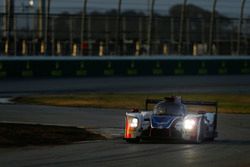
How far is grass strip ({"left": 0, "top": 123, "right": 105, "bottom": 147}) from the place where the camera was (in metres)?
16.9

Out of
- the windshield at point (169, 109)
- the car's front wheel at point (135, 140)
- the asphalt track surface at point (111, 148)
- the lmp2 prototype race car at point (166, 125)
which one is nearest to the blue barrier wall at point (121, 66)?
the asphalt track surface at point (111, 148)

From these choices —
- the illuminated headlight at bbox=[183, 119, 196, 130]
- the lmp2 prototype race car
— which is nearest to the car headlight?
the lmp2 prototype race car

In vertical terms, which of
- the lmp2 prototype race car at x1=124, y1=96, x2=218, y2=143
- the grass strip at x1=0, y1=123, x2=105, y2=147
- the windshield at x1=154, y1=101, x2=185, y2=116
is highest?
the windshield at x1=154, y1=101, x2=185, y2=116

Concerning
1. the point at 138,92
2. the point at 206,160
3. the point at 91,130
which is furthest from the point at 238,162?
the point at 138,92

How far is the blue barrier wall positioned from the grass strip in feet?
66.3

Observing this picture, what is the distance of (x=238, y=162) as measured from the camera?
13703 mm

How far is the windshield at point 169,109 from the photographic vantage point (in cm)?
1779

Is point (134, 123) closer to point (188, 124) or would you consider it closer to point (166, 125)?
point (166, 125)

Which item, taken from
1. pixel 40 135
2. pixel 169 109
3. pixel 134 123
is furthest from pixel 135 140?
pixel 40 135

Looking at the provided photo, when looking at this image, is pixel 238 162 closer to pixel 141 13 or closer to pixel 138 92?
pixel 138 92

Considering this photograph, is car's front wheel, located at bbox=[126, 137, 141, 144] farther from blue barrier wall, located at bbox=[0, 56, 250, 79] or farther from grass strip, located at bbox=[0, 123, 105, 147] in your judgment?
blue barrier wall, located at bbox=[0, 56, 250, 79]

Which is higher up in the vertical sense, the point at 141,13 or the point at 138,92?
the point at 141,13

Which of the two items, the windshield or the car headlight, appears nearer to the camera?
A: the car headlight

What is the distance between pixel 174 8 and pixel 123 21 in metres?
3.44
